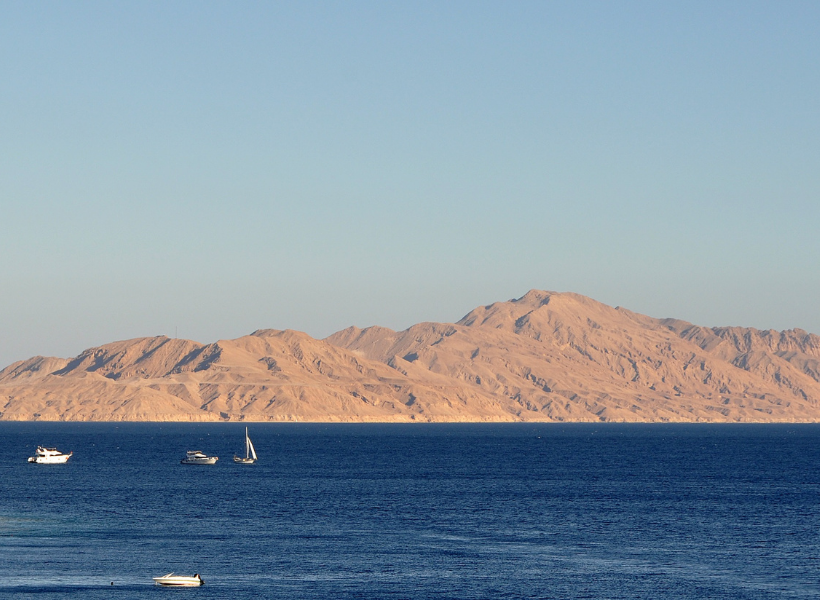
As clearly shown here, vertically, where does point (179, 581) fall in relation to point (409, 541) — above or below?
above

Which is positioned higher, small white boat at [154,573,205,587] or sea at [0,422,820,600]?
small white boat at [154,573,205,587]

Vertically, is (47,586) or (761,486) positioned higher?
(47,586)

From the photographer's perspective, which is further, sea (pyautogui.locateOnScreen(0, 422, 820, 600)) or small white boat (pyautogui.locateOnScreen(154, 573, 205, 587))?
sea (pyautogui.locateOnScreen(0, 422, 820, 600))

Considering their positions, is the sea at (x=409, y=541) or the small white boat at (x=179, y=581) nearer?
the small white boat at (x=179, y=581)

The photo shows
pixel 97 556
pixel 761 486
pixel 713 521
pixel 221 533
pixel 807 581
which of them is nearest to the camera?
pixel 807 581

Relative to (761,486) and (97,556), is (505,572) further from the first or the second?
(761,486)

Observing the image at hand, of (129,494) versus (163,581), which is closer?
(163,581)

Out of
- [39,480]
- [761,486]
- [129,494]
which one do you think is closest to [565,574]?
[129,494]

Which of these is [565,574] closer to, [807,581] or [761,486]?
[807,581]

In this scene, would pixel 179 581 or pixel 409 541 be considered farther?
pixel 409 541

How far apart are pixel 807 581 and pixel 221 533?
58585 mm

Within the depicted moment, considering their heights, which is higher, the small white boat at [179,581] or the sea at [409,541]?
the small white boat at [179,581]

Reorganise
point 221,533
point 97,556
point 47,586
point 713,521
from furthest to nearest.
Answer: point 713,521
point 221,533
point 97,556
point 47,586

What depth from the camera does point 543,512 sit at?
5620 inches
